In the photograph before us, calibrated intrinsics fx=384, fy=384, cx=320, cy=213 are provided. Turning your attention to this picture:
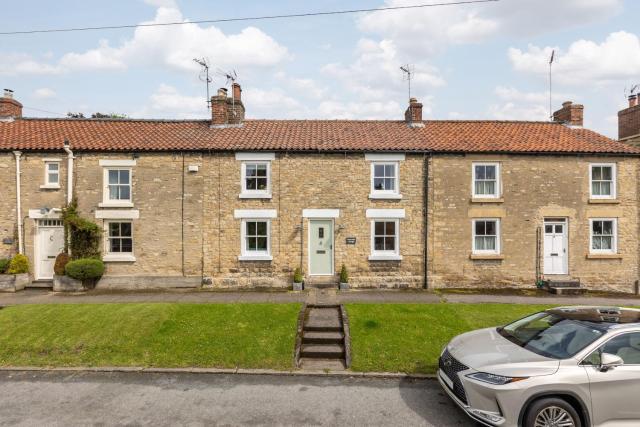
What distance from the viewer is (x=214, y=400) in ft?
22.0

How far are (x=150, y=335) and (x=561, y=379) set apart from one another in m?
8.41

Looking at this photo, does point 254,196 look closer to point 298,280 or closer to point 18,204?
point 298,280

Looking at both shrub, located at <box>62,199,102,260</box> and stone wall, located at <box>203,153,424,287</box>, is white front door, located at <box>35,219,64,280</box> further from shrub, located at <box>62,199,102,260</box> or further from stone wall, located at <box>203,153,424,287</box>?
stone wall, located at <box>203,153,424,287</box>

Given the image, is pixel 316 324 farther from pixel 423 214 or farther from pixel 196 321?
pixel 423 214

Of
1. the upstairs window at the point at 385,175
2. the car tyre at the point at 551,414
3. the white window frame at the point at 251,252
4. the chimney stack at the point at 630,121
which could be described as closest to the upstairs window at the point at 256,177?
the white window frame at the point at 251,252

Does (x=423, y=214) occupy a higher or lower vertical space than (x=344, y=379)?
higher

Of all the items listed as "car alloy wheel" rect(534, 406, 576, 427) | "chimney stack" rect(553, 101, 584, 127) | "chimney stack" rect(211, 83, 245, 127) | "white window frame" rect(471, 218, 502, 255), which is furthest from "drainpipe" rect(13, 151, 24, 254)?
"chimney stack" rect(553, 101, 584, 127)

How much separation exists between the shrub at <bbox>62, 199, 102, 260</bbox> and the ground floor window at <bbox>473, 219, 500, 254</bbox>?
48.5ft

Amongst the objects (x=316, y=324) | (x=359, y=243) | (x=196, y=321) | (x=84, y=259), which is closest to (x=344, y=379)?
(x=316, y=324)

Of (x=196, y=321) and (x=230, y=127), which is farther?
(x=230, y=127)

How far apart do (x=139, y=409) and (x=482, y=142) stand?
589 inches

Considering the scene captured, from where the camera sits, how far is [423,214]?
15188 millimetres

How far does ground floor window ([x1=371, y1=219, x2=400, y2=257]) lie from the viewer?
1518 cm

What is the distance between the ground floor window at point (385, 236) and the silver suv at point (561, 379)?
904 centimetres
